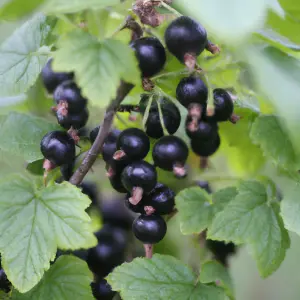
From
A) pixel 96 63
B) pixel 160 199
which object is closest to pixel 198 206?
pixel 160 199

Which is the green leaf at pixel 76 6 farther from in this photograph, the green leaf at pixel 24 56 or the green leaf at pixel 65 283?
the green leaf at pixel 65 283

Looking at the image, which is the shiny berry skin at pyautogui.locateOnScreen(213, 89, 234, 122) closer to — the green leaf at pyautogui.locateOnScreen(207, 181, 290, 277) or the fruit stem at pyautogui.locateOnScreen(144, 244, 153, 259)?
the green leaf at pyautogui.locateOnScreen(207, 181, 290, 277)

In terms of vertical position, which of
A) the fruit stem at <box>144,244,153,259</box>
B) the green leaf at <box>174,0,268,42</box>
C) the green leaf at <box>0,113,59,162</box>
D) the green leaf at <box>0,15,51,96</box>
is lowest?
the fruit stem at <box>144,244,153,259</box>

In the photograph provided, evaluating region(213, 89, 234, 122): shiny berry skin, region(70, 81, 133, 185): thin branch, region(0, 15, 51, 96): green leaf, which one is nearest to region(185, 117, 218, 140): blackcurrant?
region(213, 89, 234, 122): shiny berry skin

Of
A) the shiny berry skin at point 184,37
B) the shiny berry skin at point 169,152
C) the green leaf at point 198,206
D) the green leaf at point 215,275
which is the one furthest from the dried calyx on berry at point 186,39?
the green leaf at point 215,275

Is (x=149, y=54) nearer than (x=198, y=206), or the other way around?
(x=149, y=54)

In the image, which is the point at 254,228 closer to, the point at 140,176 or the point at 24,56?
the point at 140,176
